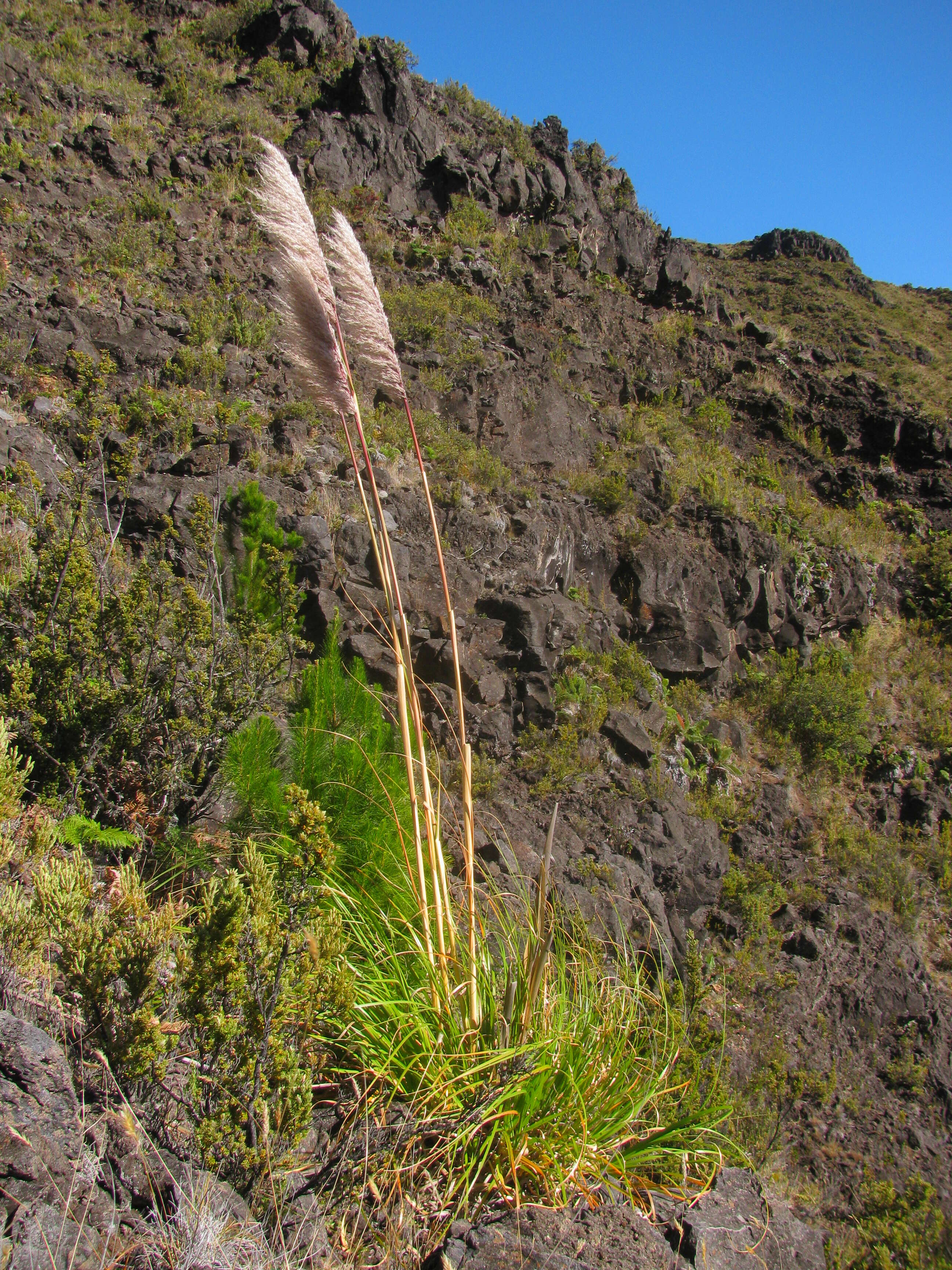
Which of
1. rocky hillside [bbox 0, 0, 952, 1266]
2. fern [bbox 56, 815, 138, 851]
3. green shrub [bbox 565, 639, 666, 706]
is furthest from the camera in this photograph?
green shrub [bbox 565, 639, 666, 706]

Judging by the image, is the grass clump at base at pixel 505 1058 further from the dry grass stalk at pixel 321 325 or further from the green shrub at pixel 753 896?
the green shrub at pixel 753 896

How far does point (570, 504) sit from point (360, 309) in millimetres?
6953

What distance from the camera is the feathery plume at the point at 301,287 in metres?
2.25

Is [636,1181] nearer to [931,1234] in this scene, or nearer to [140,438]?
[931,1234]

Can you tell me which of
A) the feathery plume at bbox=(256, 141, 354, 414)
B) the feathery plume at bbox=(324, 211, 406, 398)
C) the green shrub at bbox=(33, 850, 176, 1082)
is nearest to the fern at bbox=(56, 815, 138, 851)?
the green shrub at bbox=(33, 850, 176, 1082)

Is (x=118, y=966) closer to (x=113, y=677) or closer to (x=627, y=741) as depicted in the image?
(x=113, y=677)

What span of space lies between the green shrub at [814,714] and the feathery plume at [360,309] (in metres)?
7.90

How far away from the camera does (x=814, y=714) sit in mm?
9055

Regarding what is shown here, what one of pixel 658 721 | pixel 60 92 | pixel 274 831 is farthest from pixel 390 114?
pixel 274 831

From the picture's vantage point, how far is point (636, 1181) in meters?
2.08

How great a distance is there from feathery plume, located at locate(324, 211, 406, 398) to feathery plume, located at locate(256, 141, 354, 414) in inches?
1.8

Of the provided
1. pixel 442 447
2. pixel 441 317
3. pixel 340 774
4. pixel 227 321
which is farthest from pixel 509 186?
pixel 340 774

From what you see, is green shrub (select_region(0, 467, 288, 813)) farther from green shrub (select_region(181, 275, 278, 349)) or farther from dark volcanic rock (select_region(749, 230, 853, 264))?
dark volcanic rock (select_region(749, 230, 853, 264))

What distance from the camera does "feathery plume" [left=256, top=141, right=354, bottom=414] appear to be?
2.25 metres
